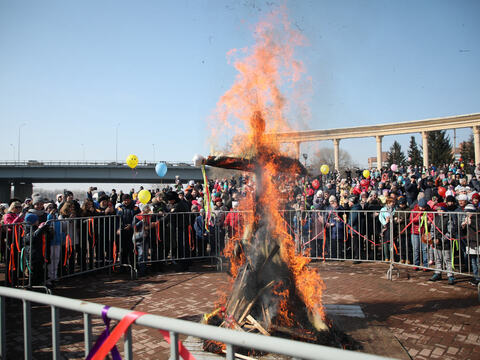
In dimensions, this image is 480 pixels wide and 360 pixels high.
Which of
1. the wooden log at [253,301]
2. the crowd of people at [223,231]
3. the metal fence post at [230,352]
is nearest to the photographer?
the metal fence post at [230,352]

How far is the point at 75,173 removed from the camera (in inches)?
1965

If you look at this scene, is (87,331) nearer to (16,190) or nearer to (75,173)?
(75,173)

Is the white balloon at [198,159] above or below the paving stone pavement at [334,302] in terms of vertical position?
above

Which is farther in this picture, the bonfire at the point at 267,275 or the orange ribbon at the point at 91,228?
the orange ribbon at the point at 91,228

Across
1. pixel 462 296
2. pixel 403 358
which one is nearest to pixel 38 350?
pixel 403 358

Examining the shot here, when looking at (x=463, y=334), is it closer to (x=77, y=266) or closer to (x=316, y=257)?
(x=316, y=257)

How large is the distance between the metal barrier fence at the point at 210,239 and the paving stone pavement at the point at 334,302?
0.44 m

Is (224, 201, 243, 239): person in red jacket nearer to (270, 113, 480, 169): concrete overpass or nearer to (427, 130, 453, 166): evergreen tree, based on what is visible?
(270, 113, 480, 169): concrete overpass

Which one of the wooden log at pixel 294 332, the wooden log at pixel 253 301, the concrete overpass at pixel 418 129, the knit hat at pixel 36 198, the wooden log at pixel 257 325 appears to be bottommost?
the wooden log at pixel 294 332

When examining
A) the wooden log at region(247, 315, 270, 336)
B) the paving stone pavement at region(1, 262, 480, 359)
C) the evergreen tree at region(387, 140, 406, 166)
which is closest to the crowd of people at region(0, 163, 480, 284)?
the paving stone pavement at region(1, 262, 480, 359)

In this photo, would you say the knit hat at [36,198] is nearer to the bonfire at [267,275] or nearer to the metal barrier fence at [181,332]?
the bonfire at [267,275]

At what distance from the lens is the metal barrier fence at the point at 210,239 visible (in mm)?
7246

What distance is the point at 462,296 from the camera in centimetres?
663

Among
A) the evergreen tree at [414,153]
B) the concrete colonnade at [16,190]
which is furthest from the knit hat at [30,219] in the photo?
the evergreen tree at [414,153]
